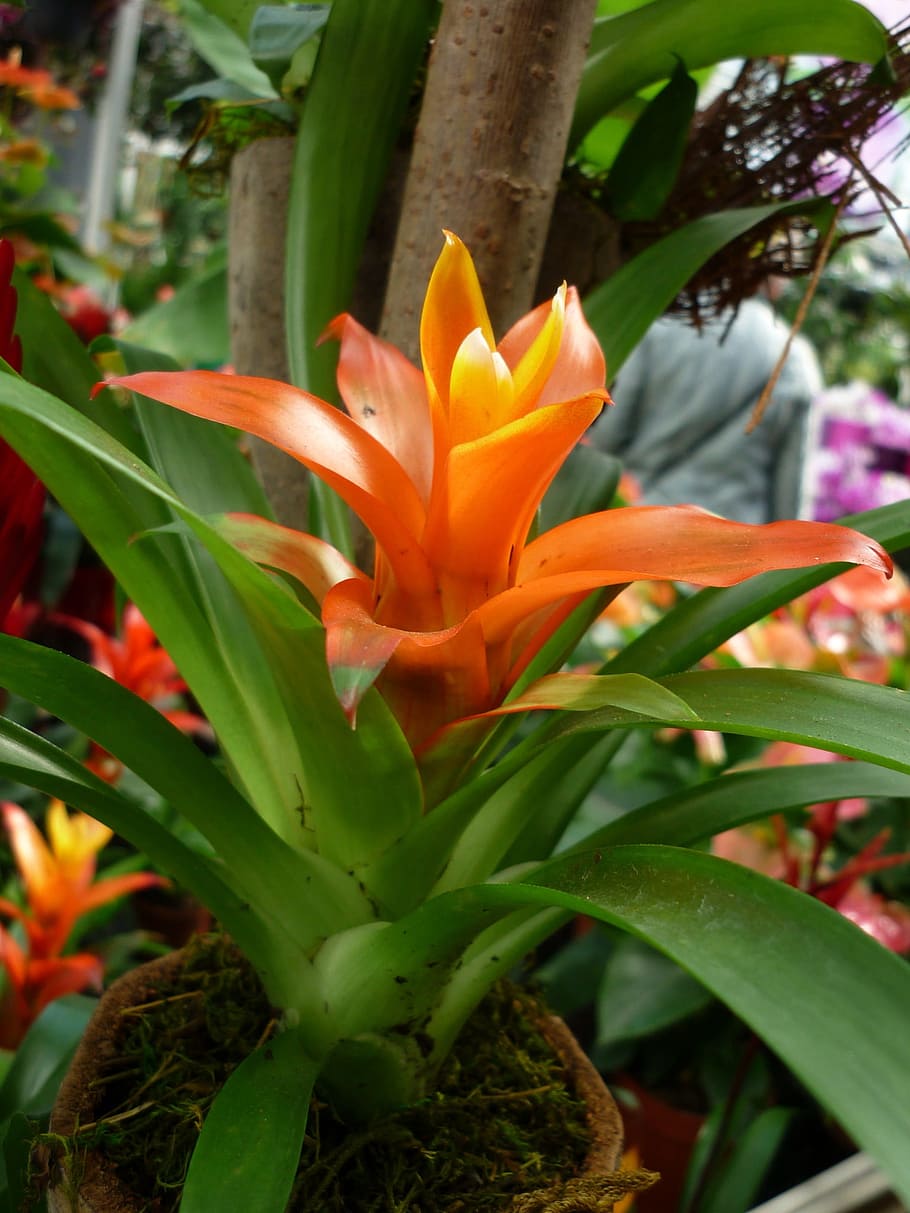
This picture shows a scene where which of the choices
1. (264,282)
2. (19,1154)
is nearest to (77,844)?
(19,1154)

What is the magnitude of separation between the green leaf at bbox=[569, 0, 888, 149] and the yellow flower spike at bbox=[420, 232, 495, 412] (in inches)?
11.7

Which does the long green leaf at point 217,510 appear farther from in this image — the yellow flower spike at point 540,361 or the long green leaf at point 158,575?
the yellow flower spike at point 540,361

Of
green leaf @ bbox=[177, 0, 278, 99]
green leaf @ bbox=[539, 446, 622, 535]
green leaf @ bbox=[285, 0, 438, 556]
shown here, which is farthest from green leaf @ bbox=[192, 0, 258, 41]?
green leaf @ bbox=[539, 446, 622, 535]

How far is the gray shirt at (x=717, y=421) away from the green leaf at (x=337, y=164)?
65.8 inches

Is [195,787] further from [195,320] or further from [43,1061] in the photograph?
[195,320]

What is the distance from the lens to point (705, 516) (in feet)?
1.34

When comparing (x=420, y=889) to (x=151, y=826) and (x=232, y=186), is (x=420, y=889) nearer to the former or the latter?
(x=151, y=826)

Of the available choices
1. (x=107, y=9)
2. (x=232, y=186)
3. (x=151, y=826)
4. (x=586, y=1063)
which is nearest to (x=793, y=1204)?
(x=586, y=1063)

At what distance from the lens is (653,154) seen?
67 cm

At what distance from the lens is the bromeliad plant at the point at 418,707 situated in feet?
1.15

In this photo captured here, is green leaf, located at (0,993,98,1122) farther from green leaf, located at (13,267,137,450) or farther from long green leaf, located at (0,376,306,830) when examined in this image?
green leaf, located at (13,267,137,450)

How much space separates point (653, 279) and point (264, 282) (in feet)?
0.96

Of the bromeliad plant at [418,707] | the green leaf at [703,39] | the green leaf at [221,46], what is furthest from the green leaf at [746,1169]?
the green leaf at [221,46]

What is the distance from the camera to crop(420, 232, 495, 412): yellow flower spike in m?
0.42
